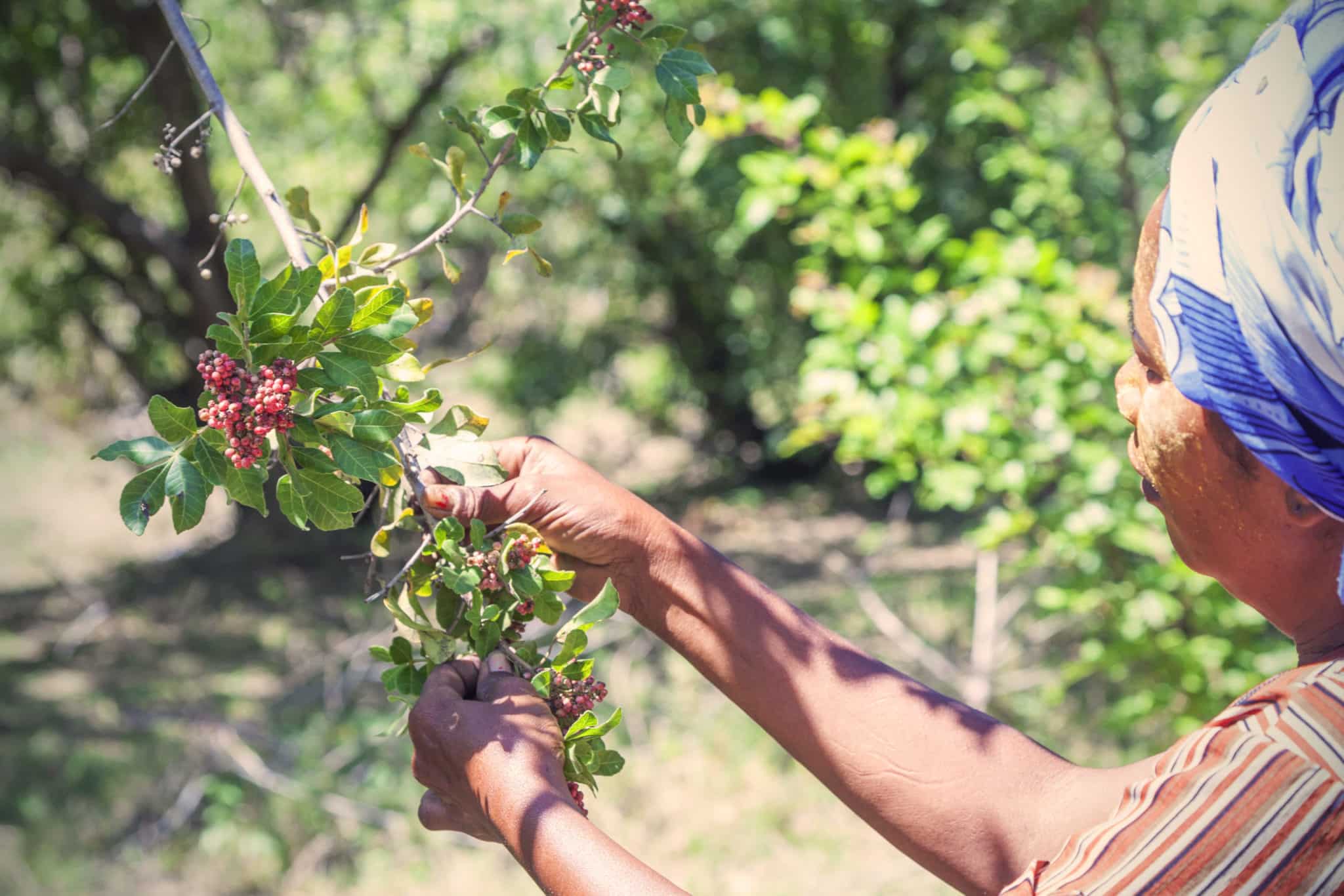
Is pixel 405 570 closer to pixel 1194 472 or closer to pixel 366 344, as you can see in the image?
pixel 366 344

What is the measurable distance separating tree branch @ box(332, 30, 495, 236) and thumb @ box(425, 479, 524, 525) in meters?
5.80

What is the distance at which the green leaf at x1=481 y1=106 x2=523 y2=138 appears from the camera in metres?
1.44

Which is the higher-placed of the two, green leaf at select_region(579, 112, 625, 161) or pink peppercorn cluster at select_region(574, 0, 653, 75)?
pink peppercorn cluster at select_region(574, 0, 653, 75)

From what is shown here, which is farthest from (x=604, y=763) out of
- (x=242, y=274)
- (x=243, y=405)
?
(x=242, y=274)

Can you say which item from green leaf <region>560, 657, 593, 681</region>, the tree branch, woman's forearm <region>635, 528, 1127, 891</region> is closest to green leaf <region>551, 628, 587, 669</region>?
green leaf <region>560, 657, 593, 681</region>

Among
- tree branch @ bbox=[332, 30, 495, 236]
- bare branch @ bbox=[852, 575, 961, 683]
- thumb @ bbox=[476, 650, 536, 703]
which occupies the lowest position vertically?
bare branch @ bbox=[852, 575, 961, 683]

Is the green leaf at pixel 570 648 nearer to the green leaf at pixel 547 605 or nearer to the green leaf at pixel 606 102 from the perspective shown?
the green leaf at pixel 547 605

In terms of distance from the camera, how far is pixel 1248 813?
90 cm

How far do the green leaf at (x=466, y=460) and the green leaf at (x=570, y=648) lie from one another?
20 cm

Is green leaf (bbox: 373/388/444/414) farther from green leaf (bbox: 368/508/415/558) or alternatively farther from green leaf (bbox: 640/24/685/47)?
green leaf (bbox: 640/24/685/47)

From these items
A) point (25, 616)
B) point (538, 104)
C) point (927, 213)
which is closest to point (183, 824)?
point (25, 616)

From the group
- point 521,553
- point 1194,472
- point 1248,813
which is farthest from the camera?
point 521,553

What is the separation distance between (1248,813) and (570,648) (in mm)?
743

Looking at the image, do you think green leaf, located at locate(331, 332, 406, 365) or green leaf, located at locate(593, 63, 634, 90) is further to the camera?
green leaf, located at locate(593, 63, 634, 90)
